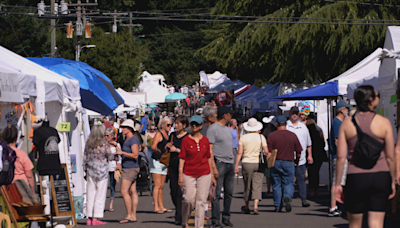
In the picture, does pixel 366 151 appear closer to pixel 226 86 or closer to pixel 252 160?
pixel 252 160

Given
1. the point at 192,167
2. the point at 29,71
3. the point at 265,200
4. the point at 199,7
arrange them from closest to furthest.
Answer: the point at 192,167
the point at 29,71
the point at 265,200
the point at 199,7

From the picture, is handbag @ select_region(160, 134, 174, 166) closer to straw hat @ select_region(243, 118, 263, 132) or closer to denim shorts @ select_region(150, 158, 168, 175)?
denim shorts @ select_region(150, 158, 168, 175)

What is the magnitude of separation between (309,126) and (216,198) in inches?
188

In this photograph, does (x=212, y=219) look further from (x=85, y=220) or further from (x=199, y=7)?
(x=199, y=7)

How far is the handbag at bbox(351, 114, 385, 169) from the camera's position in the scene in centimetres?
551

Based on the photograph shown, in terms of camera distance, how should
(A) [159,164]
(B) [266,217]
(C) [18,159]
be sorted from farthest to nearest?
(A) [159,164] → (B) [266,217] → (C) [18,159]

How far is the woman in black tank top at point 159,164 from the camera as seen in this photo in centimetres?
1045

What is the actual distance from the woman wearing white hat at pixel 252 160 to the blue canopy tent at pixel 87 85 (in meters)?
3.81

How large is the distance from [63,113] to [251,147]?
11.5 ft

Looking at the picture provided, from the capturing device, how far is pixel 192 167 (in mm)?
8531

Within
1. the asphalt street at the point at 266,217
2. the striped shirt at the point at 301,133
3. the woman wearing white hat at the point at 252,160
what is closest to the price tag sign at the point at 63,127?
the asphalt street at the point at 266,217

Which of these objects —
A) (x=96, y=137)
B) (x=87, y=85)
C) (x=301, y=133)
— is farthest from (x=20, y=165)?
(x=301, y=133)

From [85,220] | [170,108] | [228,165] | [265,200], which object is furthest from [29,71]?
[170,108]

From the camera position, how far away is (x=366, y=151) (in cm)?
552
